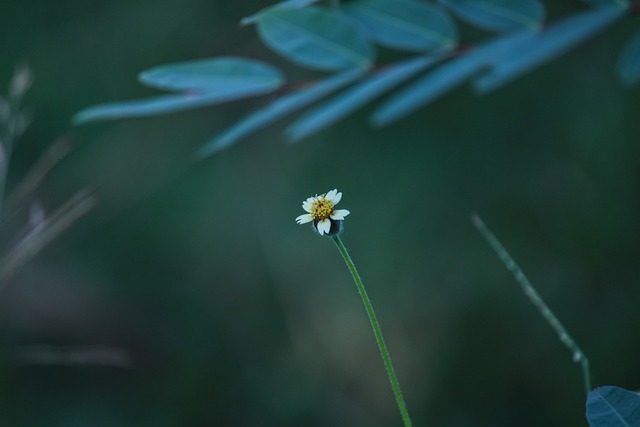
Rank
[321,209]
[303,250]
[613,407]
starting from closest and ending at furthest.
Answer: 1. [613,407]
2. [321,209]
3. [303,250]

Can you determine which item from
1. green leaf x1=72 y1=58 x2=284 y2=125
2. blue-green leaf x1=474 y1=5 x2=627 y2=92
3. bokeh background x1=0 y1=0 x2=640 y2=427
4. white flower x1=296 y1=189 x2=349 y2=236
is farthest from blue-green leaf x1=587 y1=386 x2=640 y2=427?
bokeh background x1=0 y1=0 x2=640 y2=427

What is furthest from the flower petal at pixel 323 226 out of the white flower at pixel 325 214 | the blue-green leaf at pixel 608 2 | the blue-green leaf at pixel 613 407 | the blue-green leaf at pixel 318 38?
the blue-green leaf at pixel 608 2

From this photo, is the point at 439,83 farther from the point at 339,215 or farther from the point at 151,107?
the point at 339,215

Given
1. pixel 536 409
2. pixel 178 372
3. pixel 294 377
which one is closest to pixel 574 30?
pixel 536 409

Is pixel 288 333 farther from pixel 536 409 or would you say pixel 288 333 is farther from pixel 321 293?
pixel 536 409

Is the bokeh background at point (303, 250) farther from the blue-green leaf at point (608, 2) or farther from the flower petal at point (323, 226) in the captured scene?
the flower petal at point (323, 226)

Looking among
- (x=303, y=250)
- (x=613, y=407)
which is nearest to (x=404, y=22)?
(x=613, y=407)
